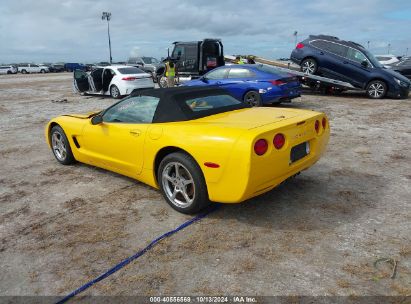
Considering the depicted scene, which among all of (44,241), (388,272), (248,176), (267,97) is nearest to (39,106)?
(267,97)

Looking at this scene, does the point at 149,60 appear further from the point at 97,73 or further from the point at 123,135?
the point at 123,135

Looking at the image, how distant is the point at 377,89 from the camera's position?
13.3 meters

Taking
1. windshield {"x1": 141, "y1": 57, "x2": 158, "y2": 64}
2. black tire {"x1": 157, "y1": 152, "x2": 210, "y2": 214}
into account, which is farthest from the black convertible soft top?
windshield {"x1": 141, "y1": 57, "x2": 158, "y2": 64}

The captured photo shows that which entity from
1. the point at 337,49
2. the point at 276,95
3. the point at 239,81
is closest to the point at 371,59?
the point at 337,49

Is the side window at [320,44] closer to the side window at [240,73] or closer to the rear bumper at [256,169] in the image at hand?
the side window at [240,73]

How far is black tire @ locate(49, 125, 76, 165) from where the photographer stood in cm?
568

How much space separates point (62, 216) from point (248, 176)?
2223 mm

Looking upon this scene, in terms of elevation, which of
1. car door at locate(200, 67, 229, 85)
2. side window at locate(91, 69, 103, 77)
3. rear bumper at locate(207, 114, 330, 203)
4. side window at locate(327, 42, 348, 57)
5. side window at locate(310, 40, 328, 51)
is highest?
side window at locate(310, 40, 328, 51)

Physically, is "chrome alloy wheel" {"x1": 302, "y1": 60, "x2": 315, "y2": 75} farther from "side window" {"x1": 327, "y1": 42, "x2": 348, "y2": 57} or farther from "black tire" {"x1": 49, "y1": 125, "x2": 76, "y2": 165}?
"black tire" {"x1": 49, "y1": 125, "x2": 76, "y2": 165}

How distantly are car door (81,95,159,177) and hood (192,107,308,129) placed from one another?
756 mm

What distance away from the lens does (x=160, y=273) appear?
296cm

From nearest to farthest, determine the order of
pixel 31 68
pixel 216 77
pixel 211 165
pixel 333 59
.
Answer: pixel 211 165
pixel 216 77
pixel 333 59
pixel 31 68

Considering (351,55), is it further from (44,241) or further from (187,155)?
(44,241)

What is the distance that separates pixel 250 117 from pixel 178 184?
1115mm
